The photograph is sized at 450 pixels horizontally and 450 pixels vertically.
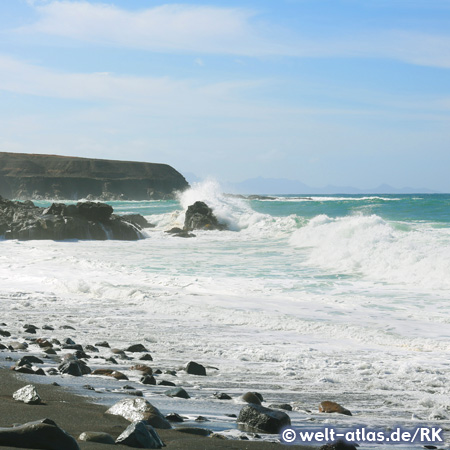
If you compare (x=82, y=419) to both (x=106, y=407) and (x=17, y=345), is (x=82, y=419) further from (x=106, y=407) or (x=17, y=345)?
(x=17, y=345)

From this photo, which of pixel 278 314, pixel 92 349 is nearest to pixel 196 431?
pixel 92 349

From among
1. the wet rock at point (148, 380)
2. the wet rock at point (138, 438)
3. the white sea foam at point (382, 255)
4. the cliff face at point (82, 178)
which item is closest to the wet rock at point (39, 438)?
the wet rock at point (138, 438)

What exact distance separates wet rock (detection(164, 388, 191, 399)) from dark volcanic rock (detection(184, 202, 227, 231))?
91.3 feet

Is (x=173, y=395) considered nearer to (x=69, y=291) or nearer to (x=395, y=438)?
(x=395, y=438)

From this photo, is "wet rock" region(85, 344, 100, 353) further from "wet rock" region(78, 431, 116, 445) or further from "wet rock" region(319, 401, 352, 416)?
"wet rock" region(78, 431, 116, 445)

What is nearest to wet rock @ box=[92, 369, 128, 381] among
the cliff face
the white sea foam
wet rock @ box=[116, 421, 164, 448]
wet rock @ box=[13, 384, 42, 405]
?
wet rock @ box=[13, 384, 42, 405]

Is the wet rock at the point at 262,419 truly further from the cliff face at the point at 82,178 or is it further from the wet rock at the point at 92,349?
the cliff face at the point at 82,178

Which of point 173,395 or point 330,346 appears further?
point 330,346

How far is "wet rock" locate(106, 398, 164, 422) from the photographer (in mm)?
3820

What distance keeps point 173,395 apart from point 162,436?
1379 millimetres

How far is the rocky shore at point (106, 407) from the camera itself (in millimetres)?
3150

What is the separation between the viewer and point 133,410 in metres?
3.92

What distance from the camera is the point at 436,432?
4195 mm

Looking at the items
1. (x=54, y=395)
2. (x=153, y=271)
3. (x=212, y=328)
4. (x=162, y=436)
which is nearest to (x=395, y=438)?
(x=162, y=436)
